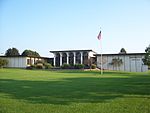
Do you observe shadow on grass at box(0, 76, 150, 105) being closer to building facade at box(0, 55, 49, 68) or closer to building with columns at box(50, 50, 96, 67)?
building with columns at box(50, 50, 96, 67)

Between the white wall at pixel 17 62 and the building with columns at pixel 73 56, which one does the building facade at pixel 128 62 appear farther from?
the white wall at pixel 17 62

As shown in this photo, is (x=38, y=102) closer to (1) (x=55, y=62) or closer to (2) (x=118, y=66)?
(2) (x=118, y=66)

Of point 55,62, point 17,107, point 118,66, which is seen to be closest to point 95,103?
point 17,107

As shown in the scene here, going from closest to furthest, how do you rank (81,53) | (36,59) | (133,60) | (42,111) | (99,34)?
(42,111) < (99,34) < (133,60) < (81,53) < (36,59)

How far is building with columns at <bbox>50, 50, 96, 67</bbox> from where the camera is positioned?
6522 cm

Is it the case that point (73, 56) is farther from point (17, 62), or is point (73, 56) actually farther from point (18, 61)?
point (17, 62)

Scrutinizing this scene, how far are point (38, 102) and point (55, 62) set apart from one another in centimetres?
6040

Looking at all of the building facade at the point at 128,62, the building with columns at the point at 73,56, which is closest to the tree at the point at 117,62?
the building facade at the point at 128,62

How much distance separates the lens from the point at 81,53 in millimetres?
65438

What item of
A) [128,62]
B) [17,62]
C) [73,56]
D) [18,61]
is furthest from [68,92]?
[73,56]

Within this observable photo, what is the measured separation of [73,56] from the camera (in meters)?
68.1

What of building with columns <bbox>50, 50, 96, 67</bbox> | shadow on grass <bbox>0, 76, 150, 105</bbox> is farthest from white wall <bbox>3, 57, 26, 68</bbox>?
shadow on grass <bbox>0, 76, 150, 105</bbox>

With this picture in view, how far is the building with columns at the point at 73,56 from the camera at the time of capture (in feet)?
214

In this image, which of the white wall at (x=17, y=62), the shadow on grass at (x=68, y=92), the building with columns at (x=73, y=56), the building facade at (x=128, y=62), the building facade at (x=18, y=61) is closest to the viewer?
the shadow on grass at (x=68, y=92)
